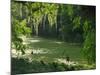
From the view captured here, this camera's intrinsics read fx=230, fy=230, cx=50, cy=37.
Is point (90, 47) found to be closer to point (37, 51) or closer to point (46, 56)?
point (46, 56)

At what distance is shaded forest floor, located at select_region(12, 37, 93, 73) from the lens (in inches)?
104

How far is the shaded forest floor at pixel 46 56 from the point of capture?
104 inches

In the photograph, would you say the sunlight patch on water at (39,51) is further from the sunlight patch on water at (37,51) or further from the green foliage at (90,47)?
the green foliage at (90,47)

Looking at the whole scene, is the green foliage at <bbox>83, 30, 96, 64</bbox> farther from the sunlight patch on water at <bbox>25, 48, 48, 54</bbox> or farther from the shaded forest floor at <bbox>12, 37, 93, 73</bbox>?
the sunlight patch on water at <bbox>25, 48, 48, 54</bbox>

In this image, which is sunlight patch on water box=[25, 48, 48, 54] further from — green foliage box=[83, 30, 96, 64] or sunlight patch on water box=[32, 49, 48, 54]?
green foliage box=[83, 30, 96, 64]

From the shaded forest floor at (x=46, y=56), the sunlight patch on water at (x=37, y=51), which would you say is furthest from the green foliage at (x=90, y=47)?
the sunlight patch on water at (x=37, y=51)

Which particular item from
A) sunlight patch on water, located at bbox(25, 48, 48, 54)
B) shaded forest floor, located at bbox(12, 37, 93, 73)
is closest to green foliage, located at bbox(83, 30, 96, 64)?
shaded forest floor, located at bbox(12, 37, 93, 73)

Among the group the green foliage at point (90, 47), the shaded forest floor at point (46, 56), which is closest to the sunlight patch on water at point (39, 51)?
the shaded forest floor at point (46, 56)

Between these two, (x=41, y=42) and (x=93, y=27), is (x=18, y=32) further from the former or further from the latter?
(x=93, y=27)

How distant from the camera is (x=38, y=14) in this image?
2.72m

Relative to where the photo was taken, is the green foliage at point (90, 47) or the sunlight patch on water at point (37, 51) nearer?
the sunlight patch on water at point (37, 51)

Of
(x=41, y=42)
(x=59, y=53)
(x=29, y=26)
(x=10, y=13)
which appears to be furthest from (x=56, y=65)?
(x=10, y=13)

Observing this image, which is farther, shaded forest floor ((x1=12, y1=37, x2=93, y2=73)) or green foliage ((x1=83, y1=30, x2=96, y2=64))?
green foliage ((x1=83, y1=30, x2=96, y2=64))

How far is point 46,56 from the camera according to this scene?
2.76m
